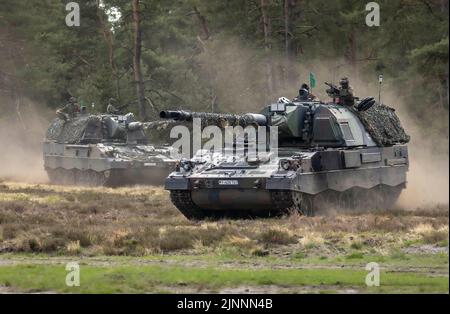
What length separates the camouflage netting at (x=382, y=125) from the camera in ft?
73.8

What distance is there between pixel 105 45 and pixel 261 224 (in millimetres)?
31745

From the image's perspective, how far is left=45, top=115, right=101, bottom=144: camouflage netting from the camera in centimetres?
3294

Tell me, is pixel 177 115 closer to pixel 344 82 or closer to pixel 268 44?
pixel 344 82

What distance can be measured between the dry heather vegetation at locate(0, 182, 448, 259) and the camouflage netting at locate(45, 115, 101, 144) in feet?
38.7

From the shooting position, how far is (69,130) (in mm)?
34031

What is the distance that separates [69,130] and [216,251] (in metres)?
20.3

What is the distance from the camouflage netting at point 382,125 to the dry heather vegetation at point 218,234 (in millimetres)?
2547

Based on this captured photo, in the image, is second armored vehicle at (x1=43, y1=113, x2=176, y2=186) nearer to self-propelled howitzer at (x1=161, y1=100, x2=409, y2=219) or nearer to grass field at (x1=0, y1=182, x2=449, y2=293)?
grass field at (x1=0, y1=182, x2=449, y2=293)

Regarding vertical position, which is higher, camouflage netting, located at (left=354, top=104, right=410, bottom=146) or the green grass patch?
camouflage netting, located at (left=354, top=104, right=410, bottom=146)

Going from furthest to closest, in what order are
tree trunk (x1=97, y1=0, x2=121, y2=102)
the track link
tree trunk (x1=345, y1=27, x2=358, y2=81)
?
tree trunk (x1=97, y1=0, x2=121, y2=102)
tree trunk (x1=345, y1=27, x2=358, y2=81)
the track link

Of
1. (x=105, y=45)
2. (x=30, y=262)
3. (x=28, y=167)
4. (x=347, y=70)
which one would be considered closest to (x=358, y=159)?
(x=30, y=262)

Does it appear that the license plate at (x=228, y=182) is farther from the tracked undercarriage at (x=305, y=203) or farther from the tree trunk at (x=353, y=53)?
the tree trunk at (x=353, y=53)

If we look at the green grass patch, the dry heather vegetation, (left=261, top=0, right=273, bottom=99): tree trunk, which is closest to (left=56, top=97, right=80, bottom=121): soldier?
(left=261, top=0, right=273, bottom=99): tree trunk
